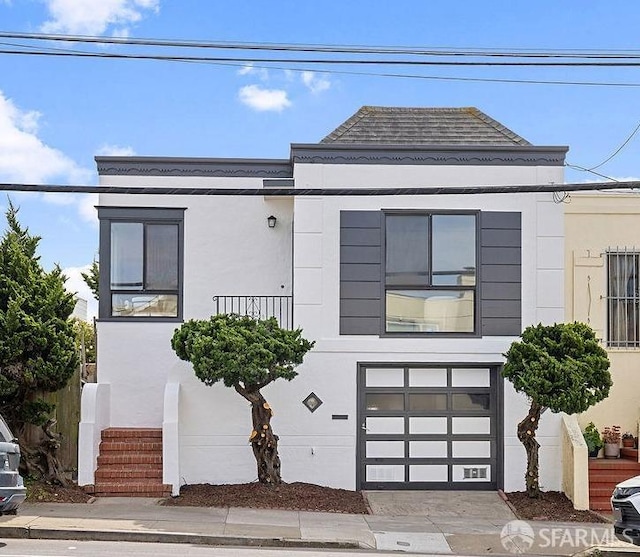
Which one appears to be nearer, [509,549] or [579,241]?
[509,549]

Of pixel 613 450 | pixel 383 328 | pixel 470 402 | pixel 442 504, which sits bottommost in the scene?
pixel 442 504

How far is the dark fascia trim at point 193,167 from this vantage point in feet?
49.3

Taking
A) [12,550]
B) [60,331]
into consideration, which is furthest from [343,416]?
[12,550]

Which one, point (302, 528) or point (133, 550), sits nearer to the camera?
point (133, 550)

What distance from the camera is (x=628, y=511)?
32.2 feet

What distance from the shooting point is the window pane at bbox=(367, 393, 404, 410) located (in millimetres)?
14375

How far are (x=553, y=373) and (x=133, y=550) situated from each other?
21.0 ft

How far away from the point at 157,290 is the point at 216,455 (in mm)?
3116

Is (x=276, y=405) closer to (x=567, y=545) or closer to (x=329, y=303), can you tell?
(x=329, y=303)

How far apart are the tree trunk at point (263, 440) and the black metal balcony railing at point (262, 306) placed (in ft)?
6.68

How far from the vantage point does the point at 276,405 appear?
14.0m

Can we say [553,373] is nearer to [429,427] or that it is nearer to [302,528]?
[429,427]

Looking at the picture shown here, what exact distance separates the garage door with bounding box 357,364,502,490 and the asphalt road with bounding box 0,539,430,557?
3.72 metres

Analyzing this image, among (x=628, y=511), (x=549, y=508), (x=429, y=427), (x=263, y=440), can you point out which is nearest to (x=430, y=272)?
(x=429, y=427)
